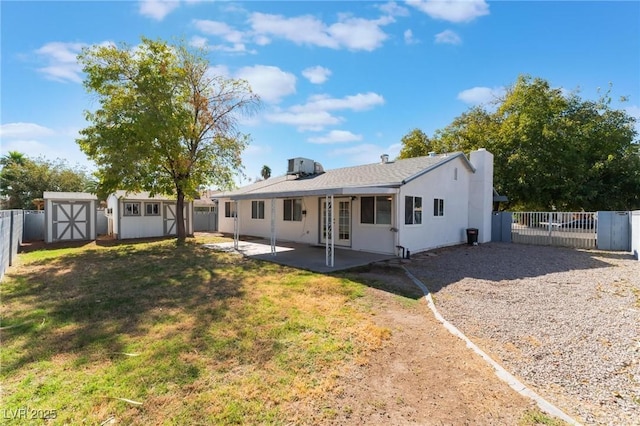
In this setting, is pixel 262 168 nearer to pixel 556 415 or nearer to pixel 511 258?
pixel 511 258

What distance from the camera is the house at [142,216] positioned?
1788 centimetres

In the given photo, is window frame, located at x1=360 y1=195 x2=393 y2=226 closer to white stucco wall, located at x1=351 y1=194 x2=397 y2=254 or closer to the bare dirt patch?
white stucco wall, located at x1=351 y1=194 x2=397 y2=254

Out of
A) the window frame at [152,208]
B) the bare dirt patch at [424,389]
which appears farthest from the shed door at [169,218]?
the bare dirt patch at [424,389]

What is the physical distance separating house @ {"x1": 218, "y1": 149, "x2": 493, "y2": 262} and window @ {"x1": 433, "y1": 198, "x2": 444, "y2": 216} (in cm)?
4

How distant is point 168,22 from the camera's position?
13.3 metres

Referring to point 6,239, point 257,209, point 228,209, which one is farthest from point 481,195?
point 6,239

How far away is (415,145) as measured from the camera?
2822 centimetres

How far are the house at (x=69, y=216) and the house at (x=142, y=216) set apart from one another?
3.97 ft

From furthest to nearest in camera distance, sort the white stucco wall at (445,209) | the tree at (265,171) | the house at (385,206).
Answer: the tree at (265,171)
the white stucco wall at (445,209)
the house at (385,206)

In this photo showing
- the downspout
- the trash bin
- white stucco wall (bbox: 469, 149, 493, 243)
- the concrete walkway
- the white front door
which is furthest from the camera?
white stucco wall (bbox: 469, 149, 493, 243)

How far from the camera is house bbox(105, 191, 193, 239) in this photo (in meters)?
17.9

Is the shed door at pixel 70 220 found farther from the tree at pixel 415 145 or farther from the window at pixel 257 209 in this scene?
the tree at pixel 415 145

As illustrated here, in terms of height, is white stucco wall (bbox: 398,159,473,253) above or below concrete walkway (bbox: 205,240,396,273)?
above

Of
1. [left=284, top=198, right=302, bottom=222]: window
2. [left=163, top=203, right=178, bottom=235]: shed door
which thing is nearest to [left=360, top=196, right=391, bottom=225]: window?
[left=284, top=198, right=302, bottom=222]: window
